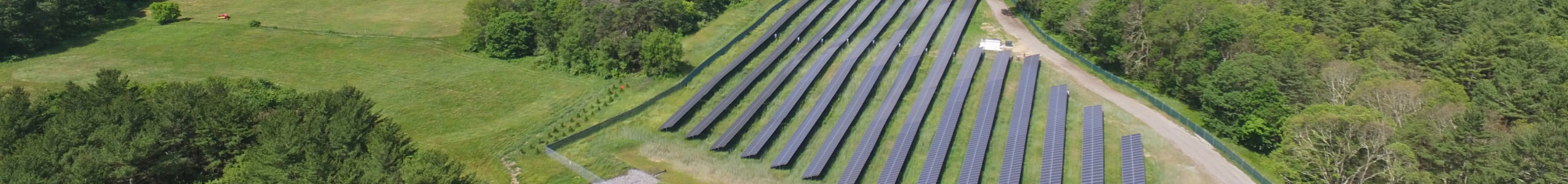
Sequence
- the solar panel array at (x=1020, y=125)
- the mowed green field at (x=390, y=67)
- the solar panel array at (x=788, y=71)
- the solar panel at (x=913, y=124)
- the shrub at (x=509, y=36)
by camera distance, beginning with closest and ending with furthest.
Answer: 1. the solar panel at (x=913, y=124)
2. the solar panel array at (x=1020, y=125)
3. the solar panel array at (x=788, y=71)
4. the mowed green field at (x=390, y=67)
5. the shrub at (x=509, y=36)

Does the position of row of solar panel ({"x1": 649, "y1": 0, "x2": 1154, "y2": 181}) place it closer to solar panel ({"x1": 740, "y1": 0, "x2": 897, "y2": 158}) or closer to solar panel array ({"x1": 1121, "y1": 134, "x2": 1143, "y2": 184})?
solar panel ({"x1": 740, "y1": 0, "x2": 897, "y2": 158})

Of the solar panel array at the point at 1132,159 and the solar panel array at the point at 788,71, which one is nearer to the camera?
the solar panel array at the point at 1132,159

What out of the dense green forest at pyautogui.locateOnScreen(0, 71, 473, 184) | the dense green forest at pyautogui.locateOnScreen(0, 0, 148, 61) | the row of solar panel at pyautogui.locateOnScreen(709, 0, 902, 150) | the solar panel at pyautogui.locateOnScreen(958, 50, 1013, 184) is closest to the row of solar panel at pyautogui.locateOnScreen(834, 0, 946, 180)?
the solar panel at pyautogui.locateOnScreen(958, 50, 1013, 184)

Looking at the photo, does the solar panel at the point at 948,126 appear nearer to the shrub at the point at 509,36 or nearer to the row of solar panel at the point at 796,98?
the row of solar panel at the point at 796,98

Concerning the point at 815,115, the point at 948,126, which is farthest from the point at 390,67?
the point at 948,126

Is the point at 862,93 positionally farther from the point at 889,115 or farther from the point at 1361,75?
the point at 1361,75

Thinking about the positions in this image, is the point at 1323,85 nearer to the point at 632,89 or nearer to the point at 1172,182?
the point at 1172,182

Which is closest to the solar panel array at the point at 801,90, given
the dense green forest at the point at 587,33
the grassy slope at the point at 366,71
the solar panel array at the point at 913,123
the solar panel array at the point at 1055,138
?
the solar panel array at the point at 913,123
